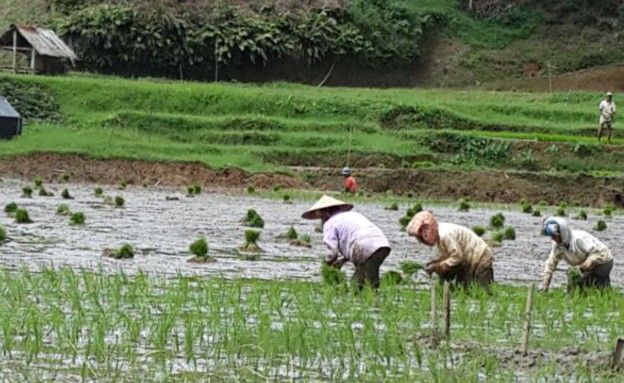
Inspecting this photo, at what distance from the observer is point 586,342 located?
8656 mm

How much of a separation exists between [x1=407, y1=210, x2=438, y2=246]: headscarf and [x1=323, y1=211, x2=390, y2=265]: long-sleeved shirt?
16.4 inches

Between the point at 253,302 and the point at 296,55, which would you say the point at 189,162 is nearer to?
the point at 296,55

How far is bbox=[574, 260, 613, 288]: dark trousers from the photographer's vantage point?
11.5 meters

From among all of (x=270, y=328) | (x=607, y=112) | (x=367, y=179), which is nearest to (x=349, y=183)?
(x=367, y=179)

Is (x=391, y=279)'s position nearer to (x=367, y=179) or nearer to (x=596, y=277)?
(x=596, y=277)

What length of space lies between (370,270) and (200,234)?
6.15m

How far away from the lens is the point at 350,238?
35.5 ft

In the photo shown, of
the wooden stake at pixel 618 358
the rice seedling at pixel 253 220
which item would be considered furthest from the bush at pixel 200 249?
the wooden stake at pixel 618 358

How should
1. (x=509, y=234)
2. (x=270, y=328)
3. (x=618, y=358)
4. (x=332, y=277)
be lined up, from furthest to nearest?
(x=509, y=234), (x=332, y=277), (x=270, y=328), (x=618, y=358)

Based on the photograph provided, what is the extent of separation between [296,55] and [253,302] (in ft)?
103

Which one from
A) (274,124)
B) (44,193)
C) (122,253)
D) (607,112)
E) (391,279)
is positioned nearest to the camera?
(391,279)

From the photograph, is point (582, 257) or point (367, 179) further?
point (367, 179)

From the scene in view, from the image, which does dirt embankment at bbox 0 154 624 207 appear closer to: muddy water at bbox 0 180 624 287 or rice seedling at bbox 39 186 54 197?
muddy water at bbox 0 180 624 287

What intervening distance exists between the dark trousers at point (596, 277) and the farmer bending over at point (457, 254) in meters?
0.89
